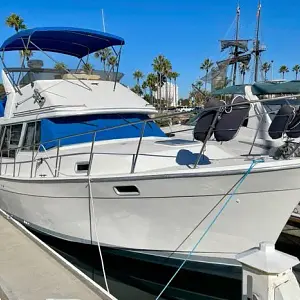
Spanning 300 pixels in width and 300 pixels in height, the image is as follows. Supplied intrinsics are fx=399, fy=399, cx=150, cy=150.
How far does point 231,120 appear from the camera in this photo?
16.7 ft

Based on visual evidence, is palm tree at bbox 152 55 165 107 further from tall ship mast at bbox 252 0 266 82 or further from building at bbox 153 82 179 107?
tall ship mast at bbox 252 0 266 82

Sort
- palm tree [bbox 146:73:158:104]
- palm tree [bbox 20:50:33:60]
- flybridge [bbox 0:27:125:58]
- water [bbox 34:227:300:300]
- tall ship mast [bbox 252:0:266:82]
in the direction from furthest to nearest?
1. palm tree [bbox 146:73:158:104]
2. tall ship mast [bbox 252:0:266:82]
3. palm tree [bbox 20:50:33:60]
4. flybridge [bbox 0:27:125:58]
5. water [bbox 34:227:300:300]

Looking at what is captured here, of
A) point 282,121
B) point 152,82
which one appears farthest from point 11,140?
point 152,82

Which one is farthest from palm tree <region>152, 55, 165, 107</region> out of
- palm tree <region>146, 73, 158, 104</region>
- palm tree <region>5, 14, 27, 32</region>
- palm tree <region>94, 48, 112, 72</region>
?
palm tree <region>94, 48, 112, 72</region>

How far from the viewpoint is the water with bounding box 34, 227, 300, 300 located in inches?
218

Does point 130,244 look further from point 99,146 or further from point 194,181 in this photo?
point 99,146

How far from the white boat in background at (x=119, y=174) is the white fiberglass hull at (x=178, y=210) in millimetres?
13

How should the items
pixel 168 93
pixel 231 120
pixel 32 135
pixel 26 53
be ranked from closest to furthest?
pixel 231 120
pixel 32 135
pixel 26 53
pixel 168 93

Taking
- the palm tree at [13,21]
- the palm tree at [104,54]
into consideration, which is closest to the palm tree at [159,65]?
the palm tree at [13,21]

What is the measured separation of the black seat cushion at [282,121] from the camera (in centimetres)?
528

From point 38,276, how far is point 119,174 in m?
1.62

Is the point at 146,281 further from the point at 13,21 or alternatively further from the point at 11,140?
the point at 13,21

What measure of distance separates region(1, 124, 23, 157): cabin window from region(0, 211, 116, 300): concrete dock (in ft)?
7.57

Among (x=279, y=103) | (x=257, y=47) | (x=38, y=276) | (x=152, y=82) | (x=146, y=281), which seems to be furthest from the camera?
(x=152, y=82)
